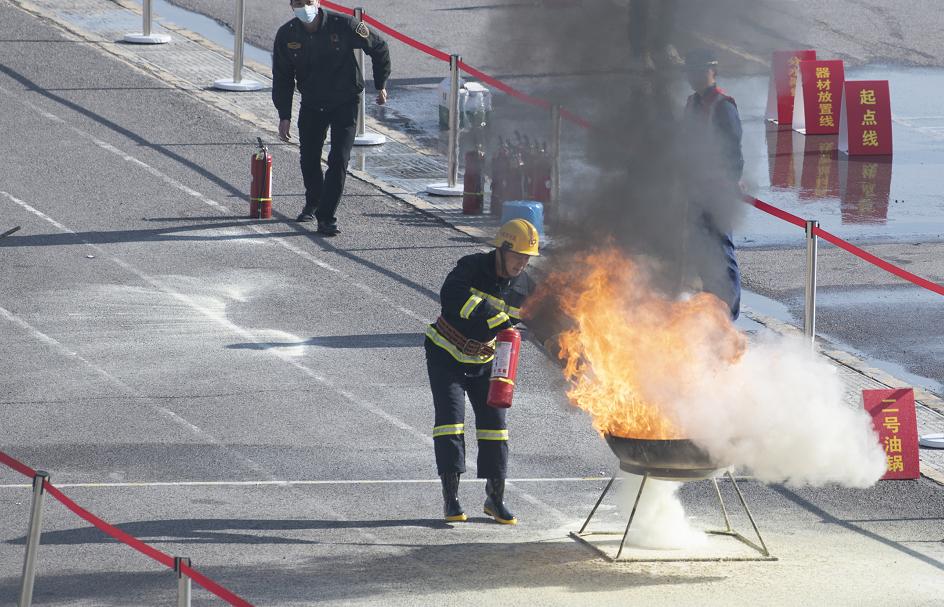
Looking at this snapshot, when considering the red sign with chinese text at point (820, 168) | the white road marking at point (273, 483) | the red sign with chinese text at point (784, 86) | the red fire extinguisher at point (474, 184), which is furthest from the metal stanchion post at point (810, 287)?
the red sign with chinese text at point (784, 86)

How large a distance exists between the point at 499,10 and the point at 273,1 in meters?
15.4

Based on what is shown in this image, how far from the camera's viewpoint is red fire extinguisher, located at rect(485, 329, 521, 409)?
955 cm

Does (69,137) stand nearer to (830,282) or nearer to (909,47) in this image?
(830,282)

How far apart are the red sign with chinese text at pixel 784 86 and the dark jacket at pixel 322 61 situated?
7300 millimetres

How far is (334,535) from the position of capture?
9.51 meters

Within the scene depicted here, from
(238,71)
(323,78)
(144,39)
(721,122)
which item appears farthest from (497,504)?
(144,39)

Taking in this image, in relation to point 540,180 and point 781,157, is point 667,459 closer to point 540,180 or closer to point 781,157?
point 540,180

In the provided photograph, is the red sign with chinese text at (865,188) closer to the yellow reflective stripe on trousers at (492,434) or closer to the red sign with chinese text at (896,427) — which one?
the red sign with chinese text at (896,427)

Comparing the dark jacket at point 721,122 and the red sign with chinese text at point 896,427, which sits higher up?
the dark jacket at point 721,122

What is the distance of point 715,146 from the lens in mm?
11664

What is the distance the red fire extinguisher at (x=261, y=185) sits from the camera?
631 inches

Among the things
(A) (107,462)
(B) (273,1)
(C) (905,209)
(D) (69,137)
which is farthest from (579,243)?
(B) (273,1)

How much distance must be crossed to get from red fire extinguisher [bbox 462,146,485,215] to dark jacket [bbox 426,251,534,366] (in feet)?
21.7

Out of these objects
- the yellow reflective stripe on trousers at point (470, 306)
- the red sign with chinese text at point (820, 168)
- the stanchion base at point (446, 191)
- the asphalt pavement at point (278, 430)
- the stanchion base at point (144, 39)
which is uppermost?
the stanchion base at point (144, 39)
